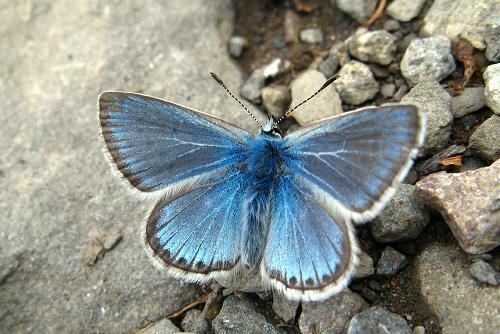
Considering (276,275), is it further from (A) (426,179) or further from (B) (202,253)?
(A) (426,179)

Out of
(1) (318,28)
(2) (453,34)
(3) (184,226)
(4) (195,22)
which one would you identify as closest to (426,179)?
(2) (453,34)

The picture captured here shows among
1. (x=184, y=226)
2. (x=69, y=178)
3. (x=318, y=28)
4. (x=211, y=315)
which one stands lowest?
(x=211, y=315)

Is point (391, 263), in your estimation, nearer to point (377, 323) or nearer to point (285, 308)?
point (377, 323)

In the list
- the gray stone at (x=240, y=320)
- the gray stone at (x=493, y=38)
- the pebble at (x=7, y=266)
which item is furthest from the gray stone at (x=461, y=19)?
the pebble at (x=7, y=266)

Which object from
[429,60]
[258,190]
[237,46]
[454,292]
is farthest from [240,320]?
[237,46]

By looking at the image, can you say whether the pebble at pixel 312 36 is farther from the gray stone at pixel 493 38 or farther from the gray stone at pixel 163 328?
the gray stone at pixel 163 328

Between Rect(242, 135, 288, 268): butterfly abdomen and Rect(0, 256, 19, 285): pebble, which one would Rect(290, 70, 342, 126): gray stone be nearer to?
Rect(242, 135, 288, 268): butterfly abdomen
